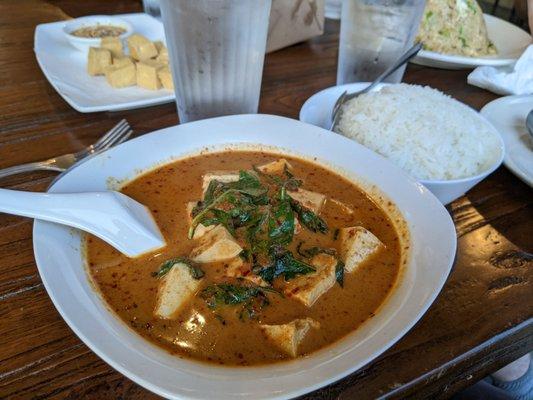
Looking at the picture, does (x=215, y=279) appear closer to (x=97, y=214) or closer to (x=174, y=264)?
(x=174, y=264)

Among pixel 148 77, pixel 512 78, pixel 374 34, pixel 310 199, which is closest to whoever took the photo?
pixel 310 199

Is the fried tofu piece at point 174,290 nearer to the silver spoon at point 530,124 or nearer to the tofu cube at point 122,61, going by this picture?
the tofu cube at point 122,61

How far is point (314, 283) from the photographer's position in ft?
3.32

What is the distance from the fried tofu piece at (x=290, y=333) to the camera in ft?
2.90

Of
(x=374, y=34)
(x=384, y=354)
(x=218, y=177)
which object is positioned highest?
(x=374, y=34)

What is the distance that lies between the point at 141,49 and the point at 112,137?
0.65 meters

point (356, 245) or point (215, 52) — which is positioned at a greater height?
point (215, 52)

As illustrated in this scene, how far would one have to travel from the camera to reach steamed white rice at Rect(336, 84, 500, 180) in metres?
1.46

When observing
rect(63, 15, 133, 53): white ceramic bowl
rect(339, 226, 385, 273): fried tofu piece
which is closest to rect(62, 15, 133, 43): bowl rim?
rect(63, 15, 133, 53): white ceramic bowl

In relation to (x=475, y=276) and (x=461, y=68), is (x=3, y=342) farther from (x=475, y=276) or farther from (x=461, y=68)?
(x=461, y=68)

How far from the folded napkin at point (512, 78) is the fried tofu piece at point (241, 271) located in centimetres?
171

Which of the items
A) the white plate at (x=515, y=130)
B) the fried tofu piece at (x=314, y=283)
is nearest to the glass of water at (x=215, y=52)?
the fried tofu piece at (x=314, y=283)

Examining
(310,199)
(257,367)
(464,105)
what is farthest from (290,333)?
(464,105)

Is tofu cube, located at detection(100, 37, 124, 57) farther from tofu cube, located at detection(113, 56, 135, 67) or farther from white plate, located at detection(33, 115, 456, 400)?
white plate, located at detection(33, 115, 456, 400)
